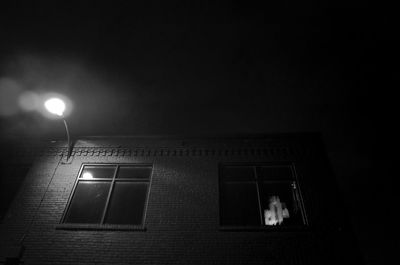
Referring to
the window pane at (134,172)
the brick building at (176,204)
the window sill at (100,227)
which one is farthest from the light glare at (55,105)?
the window sill at (100,227)

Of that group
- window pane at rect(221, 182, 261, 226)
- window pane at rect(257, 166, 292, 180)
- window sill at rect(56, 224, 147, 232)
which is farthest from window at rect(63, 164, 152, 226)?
window pane at rect(257, 166, 292, 180)

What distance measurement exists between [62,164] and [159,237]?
4.92 meters

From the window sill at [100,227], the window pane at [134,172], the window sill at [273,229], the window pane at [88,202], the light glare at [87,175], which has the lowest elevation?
the window sill at [100,227]

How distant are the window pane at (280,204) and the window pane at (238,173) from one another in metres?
0.61

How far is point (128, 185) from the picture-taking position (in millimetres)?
9055

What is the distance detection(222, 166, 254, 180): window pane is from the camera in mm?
8977

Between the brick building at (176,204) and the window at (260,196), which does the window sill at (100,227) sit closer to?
the brick building at (176,204)

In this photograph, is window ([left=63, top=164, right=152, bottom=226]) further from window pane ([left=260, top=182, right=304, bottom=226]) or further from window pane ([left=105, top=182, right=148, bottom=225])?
window pane ([left=260, top=182, right=304, bottom=226])

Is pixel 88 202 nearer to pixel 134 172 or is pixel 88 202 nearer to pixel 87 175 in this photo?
pixel 87 175

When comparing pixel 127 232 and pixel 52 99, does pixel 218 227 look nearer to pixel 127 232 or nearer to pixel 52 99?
pixel 127 232

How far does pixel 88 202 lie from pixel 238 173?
5561mm

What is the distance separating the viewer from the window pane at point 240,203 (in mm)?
8453

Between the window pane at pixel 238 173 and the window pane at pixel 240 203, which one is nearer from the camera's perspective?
the window pane at pixel 240 203

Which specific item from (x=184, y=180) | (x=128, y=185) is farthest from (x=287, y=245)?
(x=128, y=185)
